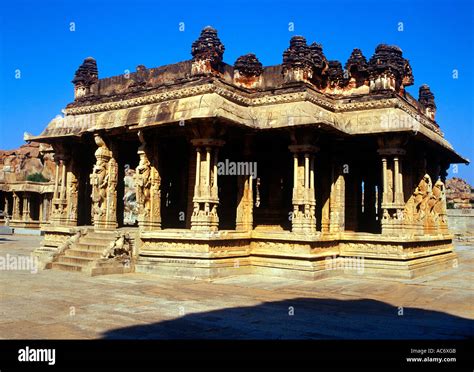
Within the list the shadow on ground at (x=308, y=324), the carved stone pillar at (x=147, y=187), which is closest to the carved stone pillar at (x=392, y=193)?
the shadow on ground at (x=308, y=324)

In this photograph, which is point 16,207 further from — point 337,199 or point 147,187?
point 337,199

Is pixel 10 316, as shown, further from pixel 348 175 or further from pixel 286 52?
pixel 348 175

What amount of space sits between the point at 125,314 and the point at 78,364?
270 cm

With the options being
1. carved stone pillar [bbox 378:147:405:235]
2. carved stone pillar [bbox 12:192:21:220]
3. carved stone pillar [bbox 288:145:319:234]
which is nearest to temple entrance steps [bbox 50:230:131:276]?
carved stone pillar [bbox 288:145:319:234]

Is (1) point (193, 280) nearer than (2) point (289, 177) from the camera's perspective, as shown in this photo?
Yes

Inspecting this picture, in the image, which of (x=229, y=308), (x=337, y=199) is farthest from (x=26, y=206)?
(x=229, y=308)

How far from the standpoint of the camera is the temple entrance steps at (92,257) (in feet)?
42.6

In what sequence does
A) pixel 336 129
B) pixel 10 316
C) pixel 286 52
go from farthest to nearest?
pixel 286 52
pixel 336 129
pixel 10 316

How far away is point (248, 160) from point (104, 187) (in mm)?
4853

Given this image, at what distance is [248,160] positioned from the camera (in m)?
14.9

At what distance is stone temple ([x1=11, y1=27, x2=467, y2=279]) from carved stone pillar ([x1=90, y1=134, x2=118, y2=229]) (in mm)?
36

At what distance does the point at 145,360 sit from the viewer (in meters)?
5.11

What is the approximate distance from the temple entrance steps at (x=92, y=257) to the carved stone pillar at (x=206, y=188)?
2410 millimetres

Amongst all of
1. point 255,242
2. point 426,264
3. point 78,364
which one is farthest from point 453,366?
point 426,264
